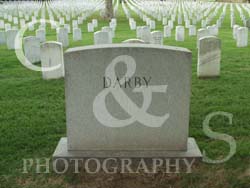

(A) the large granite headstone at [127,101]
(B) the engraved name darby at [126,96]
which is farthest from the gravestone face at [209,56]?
(B) the engraved name darby at [126,96]

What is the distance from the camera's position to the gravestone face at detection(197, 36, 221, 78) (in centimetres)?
821

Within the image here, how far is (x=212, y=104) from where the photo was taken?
21.5 ft

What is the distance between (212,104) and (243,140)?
1546 millimetres

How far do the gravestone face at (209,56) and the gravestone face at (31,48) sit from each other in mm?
4353

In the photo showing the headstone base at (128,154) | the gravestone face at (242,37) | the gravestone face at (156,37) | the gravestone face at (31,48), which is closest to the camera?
the headstone base at (128,154)

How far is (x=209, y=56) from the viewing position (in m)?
8.30

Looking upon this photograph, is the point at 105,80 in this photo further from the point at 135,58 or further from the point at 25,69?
the point at 25,69

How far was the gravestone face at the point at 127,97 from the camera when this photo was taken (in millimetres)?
4098

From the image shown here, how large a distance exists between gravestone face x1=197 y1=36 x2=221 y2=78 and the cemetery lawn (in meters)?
0.23

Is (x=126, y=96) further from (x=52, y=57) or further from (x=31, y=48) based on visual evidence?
(x=31, y=48)

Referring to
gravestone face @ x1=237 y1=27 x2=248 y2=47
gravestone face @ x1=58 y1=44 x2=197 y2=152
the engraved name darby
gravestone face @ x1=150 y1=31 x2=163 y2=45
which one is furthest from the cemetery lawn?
gravestone face @ x1=237 y1=27 x2=248 y2=47

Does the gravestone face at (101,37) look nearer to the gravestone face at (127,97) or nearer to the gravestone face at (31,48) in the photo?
the gravestone face at (31,48)

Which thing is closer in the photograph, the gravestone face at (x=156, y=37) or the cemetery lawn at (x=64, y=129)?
the cemetery lawn at (x=64, y=129)

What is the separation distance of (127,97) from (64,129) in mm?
1652
